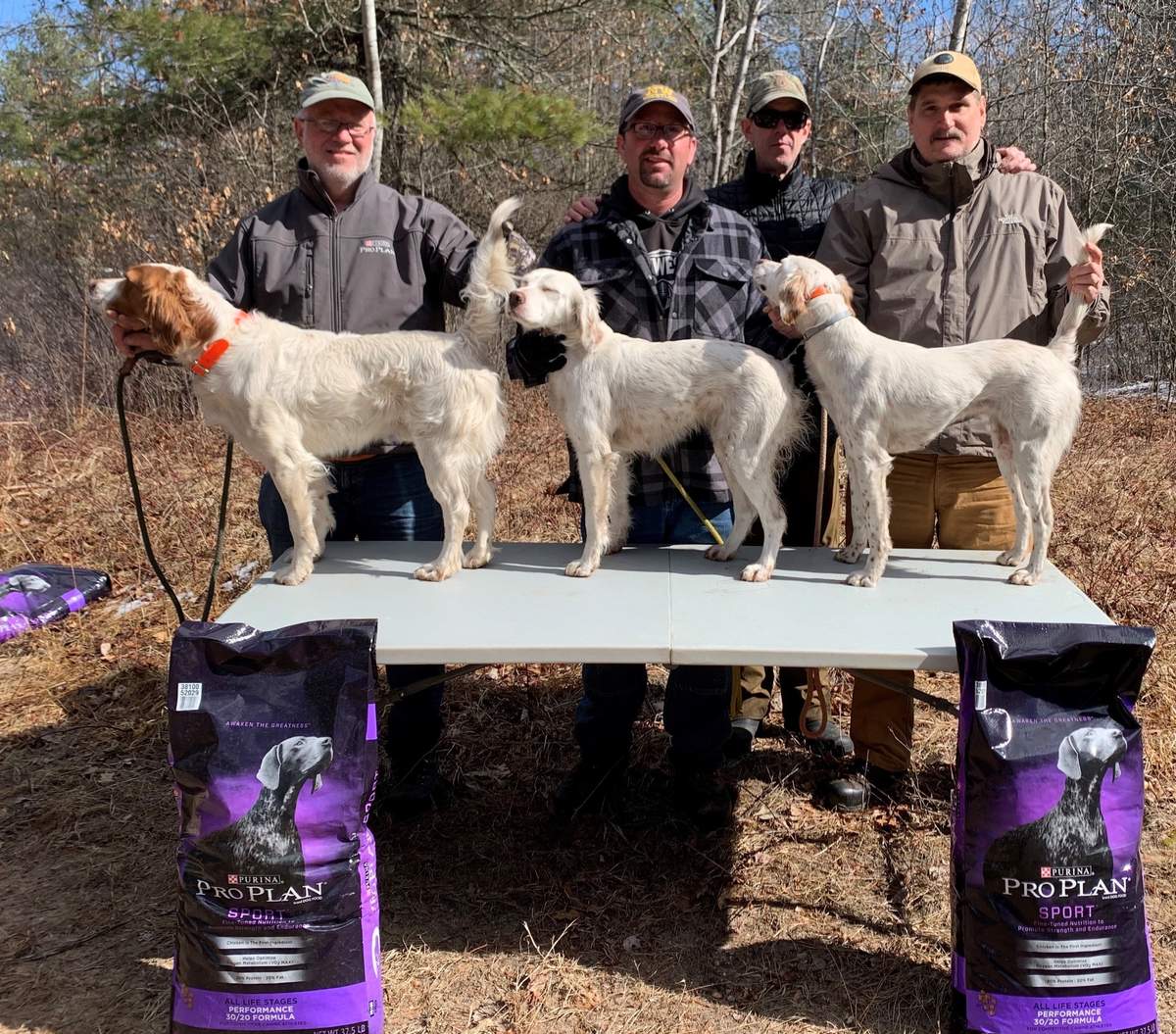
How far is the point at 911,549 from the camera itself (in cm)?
371

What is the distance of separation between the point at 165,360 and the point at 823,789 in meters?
3.37

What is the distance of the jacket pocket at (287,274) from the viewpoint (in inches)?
143

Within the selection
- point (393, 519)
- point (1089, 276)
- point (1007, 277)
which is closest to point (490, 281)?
point (393, 519)

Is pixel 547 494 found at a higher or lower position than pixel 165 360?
lower

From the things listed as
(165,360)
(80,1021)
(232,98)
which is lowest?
(80,1021)

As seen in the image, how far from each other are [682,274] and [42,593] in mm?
4866

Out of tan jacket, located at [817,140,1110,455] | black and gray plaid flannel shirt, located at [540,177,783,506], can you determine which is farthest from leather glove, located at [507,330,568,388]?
tan jacket, located at [817,140,1110,455]

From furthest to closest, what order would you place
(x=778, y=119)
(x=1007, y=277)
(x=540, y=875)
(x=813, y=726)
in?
(x=813, y=726)
(x=778, y=119)
(x=540, y=875)
(x=1007, y=277)

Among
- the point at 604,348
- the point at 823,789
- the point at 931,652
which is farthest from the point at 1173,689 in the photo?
the point at 604,348

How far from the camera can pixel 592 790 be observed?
411cm

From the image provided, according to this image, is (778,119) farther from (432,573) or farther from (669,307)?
(432,573)

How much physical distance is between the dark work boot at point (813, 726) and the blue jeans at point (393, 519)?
6.12 ft

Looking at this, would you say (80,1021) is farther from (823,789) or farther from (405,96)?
(405,96)

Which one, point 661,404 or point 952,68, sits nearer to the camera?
point 952,68
